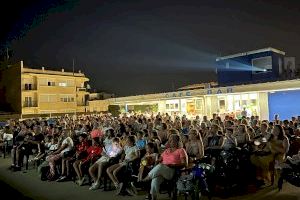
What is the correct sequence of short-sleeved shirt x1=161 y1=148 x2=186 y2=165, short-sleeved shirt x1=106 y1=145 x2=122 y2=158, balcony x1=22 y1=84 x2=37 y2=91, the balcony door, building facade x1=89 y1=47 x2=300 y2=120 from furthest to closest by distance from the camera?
Result: the balcony door < balcony x1=22 y1=84 x2=37 y2=91 < building facade x1=89 y1=47 x2=300 y2=120 < short-sleeved shirt x1=106 y1=145 x2=122 y2=158 < short-sleeved shirt x1=161 y1=148 x2=186 y2=165

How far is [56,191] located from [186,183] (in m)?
3.99

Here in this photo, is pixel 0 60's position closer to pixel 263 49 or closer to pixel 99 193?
pixel 263 49

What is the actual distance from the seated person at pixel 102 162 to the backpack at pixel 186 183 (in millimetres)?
2432

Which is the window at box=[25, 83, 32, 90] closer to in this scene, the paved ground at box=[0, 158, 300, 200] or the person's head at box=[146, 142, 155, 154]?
the paved ground at box=[0, 158, 300, 200]

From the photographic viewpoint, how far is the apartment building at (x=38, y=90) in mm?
44531

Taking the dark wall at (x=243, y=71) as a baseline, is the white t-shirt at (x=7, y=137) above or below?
below

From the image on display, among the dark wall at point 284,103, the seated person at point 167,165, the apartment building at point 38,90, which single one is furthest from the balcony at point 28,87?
the seated person at point 167,165

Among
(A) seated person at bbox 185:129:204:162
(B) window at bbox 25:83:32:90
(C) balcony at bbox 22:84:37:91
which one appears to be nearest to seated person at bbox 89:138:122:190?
(A) seated person at bbox 185:129:204:162

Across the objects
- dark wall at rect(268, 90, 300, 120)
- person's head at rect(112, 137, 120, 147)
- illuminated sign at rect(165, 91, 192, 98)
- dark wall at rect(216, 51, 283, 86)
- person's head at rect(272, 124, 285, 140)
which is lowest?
person's head at rect(112, 137, 120, 147)

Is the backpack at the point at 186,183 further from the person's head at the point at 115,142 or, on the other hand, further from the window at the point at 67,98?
the window at the point at 67,98

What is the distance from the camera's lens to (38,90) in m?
45.2

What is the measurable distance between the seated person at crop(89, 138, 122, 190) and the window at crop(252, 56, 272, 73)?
17922 mm

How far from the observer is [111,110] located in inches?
1367

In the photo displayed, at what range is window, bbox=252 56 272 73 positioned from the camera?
23969 millimetres
